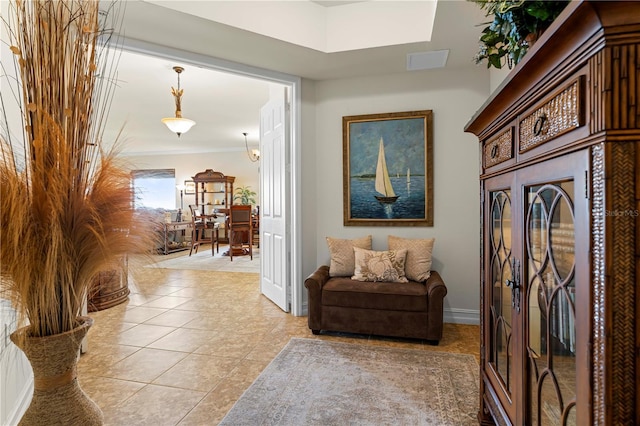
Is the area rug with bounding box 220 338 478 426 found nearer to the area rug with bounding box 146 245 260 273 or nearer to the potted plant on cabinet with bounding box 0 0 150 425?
the potted plant on cabinet with bounding box 0 0 150 425

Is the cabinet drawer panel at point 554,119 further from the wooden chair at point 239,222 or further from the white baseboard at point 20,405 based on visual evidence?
the wooden chair at point 239,222

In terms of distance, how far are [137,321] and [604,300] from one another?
146 inches

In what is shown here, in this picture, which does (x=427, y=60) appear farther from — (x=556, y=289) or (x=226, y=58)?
(x=556, y=289)

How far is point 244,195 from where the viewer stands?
8.87m

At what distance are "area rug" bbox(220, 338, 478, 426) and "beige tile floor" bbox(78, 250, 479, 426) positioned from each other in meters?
0.14

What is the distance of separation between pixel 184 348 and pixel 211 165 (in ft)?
24.5

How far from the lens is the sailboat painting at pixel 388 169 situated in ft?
10.6

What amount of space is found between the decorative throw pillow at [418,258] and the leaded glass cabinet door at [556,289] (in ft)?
6.31

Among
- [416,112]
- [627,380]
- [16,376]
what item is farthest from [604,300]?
[416,112]

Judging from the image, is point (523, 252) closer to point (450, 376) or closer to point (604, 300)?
point (604, 300)

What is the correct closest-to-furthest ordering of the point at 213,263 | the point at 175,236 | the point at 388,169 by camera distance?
the point at 388,169
the point at 213,263
the point at 175,236

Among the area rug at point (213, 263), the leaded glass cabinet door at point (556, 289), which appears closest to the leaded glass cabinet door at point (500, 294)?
the leaded glass cabinet door at point (556, 289)

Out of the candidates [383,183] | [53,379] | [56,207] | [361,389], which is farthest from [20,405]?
[383,183]

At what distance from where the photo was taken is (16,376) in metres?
1.64
